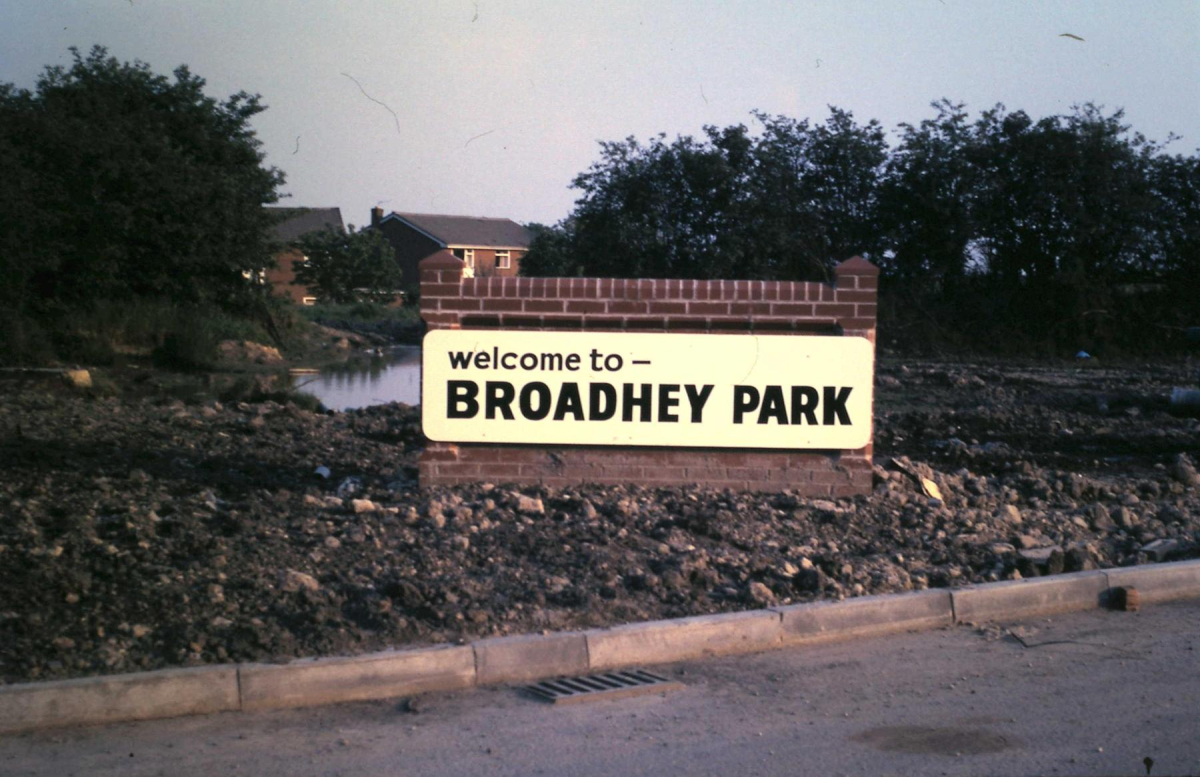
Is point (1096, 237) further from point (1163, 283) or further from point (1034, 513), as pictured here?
point (1034, 513)

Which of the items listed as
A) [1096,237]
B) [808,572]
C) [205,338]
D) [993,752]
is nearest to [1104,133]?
[1096,237]

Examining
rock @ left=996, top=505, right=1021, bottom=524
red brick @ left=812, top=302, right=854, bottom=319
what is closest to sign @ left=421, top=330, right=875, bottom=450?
red brick @ left=812, top=302, right=854, bottom=319

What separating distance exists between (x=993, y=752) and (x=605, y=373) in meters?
4.44

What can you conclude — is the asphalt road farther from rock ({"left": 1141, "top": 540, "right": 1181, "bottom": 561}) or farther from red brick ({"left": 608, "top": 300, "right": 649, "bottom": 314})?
red brick ({"left": 608, "top": 300, "right": 649, "bottom": 314})

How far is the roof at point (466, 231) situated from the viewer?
75.1m

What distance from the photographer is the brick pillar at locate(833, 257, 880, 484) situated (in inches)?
341

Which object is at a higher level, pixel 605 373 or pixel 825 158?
pixel 825 158

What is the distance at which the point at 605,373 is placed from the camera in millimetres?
8641

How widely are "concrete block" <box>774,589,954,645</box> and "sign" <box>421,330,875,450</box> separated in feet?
7.34

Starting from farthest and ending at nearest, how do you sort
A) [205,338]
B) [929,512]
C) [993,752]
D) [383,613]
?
[205,338]
[929,512]
[383,613]
[993,752]

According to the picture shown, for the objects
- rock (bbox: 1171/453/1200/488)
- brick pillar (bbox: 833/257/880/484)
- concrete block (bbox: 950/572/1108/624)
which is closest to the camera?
concrete block (bbox: 950/572/1108/624)

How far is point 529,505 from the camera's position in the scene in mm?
8141

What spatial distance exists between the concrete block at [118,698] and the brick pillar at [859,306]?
5.03 meters

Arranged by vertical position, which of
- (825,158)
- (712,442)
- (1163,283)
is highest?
(825,158)
